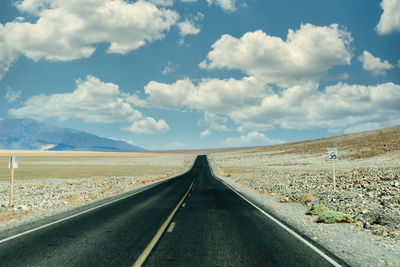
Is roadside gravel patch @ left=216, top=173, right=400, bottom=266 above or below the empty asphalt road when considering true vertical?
below

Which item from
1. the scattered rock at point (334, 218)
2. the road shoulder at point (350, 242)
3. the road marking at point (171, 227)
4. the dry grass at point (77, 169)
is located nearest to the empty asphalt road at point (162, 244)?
the road marking at point (171, 227)

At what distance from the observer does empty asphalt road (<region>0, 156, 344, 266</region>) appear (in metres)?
6.42

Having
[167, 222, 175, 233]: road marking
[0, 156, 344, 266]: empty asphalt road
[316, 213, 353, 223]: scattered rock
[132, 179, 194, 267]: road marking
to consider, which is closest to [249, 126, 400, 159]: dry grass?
[316, 213, 353, 223]: scattered rock

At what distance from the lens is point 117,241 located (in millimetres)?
8055

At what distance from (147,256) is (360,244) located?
20.1 feet

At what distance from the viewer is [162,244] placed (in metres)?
7.67

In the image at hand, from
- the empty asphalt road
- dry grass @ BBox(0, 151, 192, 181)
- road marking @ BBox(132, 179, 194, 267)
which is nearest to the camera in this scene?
road marking @ BBox(132, 179, 194, 267)

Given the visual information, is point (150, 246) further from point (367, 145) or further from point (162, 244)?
point (367, 145)

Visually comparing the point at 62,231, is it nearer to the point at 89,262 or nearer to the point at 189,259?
the point at 89,262

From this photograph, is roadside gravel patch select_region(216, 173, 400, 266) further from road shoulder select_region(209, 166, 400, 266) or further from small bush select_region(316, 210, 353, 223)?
small bush select_region(316, 210, 353, 223)

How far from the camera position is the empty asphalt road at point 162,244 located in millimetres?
6418

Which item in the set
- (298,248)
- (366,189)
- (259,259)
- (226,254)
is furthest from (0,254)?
(366,189)

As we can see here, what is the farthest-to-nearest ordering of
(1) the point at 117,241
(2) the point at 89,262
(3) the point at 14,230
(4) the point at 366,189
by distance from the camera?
(4) the point at 366,189 → (3) the point at 14,230 → (1) the point at 117,241 → (2) the point at 89,262

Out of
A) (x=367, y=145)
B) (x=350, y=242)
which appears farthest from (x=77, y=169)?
(x=367, y=145)
